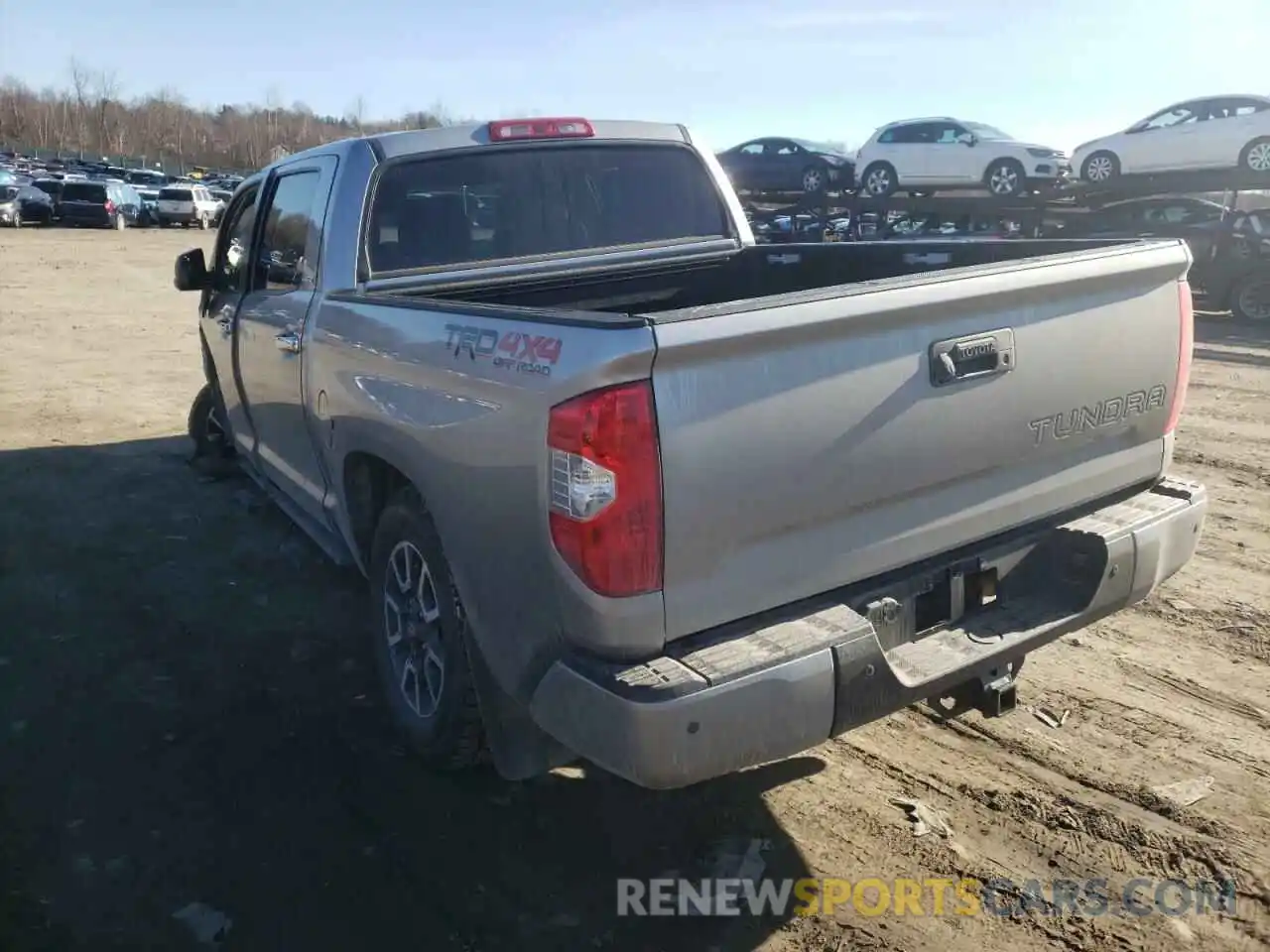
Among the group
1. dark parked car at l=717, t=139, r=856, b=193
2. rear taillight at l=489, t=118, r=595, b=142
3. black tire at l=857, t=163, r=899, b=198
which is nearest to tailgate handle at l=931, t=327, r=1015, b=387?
rear taillight at l=489, t=118, r=595, b=142

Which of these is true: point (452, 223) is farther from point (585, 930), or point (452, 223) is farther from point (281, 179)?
point (585, 930)

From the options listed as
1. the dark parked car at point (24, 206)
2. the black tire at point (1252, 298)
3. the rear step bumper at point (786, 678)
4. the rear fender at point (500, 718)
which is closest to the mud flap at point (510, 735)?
the rear fender at point (500, 718)

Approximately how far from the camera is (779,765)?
364 centimetres

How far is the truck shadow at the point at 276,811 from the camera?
115 inches

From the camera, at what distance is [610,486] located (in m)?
2.42

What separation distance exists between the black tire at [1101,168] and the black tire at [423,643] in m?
16.8

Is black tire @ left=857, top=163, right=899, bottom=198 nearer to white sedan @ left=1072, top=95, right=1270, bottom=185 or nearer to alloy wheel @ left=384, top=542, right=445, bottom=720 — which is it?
white sedan @ left=1072, top=95, right=1270, bottom=185

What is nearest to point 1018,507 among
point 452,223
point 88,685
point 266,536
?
point 452,223

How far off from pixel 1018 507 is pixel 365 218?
265cm

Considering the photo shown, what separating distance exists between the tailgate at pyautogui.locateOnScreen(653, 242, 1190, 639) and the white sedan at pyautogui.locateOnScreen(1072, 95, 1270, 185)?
14734 millimetres

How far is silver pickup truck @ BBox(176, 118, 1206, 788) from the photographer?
8.02 ft

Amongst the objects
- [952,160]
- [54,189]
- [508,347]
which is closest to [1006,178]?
[952,160]

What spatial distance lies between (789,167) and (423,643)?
19.6m

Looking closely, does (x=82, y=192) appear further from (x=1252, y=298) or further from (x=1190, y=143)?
(x=1252, y=298)
